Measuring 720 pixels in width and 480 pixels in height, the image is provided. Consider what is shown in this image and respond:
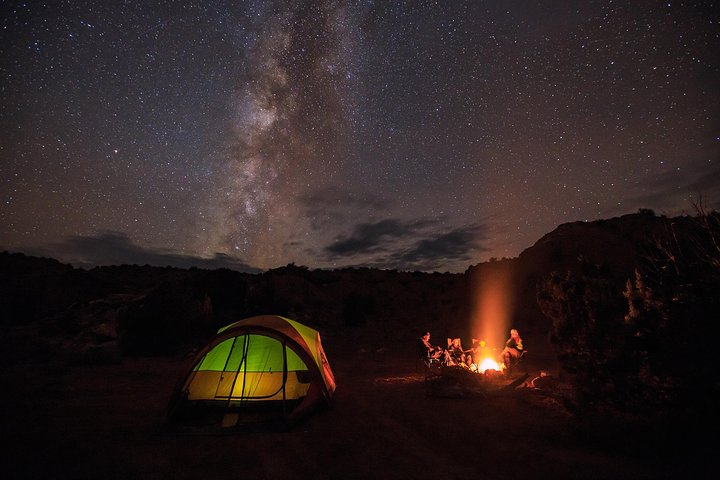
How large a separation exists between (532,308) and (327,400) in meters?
22.9

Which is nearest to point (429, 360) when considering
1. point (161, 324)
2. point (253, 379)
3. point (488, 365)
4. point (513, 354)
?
point (488, 365)

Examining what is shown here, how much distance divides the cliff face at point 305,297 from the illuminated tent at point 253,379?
32.1ft

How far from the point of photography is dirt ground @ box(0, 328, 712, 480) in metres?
4.74

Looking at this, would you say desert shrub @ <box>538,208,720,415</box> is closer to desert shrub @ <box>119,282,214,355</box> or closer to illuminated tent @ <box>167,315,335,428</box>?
illuminated tent @ <box>167,315,335,428</box>

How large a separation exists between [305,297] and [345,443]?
27.5 metres

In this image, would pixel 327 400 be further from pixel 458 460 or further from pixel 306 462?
pixel 458 460

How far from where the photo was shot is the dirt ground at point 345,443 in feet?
15.6

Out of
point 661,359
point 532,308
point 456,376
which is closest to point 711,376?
point 661,359

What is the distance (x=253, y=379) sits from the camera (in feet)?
27.2

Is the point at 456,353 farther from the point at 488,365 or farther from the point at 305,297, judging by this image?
the point at 305,297

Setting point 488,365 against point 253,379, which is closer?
point 253,379

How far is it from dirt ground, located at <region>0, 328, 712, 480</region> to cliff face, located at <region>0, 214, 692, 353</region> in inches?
309

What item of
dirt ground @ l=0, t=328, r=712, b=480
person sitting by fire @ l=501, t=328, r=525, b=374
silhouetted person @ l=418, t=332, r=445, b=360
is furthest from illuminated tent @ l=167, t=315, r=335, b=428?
person sitting by fire @ l=501, t=328, r=525, b=374

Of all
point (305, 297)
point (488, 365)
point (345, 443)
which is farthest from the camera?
point (305, 297)
